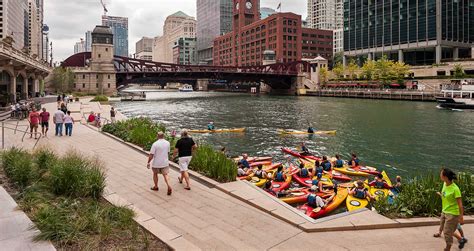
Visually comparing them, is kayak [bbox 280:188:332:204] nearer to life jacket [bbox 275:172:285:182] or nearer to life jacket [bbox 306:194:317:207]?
life jacket [bbox 306:194:317:207]

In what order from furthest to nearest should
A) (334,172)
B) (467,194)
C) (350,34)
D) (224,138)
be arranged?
(350,34) → (224,138) → (334,172) → (467,194)

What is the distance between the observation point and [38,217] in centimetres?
858

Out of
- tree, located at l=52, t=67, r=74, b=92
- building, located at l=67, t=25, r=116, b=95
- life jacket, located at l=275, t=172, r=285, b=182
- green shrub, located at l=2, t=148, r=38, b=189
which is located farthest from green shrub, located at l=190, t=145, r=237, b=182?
building, located at l=67, t=25, r=116, b=95

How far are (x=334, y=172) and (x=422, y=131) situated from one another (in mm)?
24227

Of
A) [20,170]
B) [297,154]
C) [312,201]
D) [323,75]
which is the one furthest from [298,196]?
[323,75]

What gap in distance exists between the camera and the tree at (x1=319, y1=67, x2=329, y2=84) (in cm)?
13538

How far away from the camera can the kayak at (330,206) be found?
47.4 feet

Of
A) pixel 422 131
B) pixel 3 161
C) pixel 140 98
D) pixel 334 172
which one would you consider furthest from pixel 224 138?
pixel 140 98

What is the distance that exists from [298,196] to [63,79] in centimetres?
10649

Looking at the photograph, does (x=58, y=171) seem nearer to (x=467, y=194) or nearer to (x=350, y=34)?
(x=467, y=194)

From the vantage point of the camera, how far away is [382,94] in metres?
101

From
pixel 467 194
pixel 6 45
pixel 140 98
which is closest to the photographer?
pixel 467 194

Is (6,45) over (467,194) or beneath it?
over

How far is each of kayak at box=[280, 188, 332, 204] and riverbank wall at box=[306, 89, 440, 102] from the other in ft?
273
